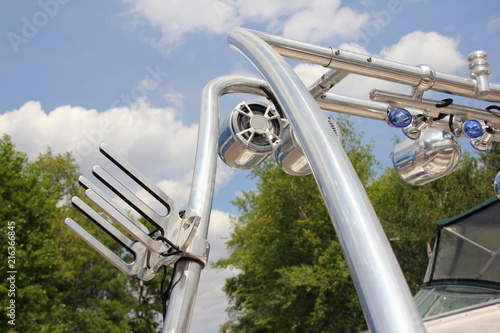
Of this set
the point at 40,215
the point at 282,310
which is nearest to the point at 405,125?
the point at 40,215

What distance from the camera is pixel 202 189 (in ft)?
7.44

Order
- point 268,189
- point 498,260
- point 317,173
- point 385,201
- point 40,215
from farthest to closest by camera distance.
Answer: point 385,201
point 268,189
point 40,215
point 498,260
point 317,173

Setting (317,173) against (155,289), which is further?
(155,289)

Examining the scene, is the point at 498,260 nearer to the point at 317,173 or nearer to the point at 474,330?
the point at 474,330

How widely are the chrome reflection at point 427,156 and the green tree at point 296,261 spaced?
2112 centimetres

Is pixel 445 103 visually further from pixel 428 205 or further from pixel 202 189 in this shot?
pixel 428 205

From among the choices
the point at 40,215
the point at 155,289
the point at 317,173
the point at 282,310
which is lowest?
the point at 317,173

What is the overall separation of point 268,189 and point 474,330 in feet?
73.9

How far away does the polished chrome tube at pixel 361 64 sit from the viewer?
2457mm

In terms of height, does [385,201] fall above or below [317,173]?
above

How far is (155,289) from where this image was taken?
32.9 metres

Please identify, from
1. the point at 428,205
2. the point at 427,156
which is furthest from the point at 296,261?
the point at 427,156

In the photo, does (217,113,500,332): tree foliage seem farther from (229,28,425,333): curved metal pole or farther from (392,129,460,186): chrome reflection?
(229,28,425,333): curved metal pole

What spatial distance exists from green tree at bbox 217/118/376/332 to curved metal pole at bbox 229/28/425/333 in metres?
23.0
